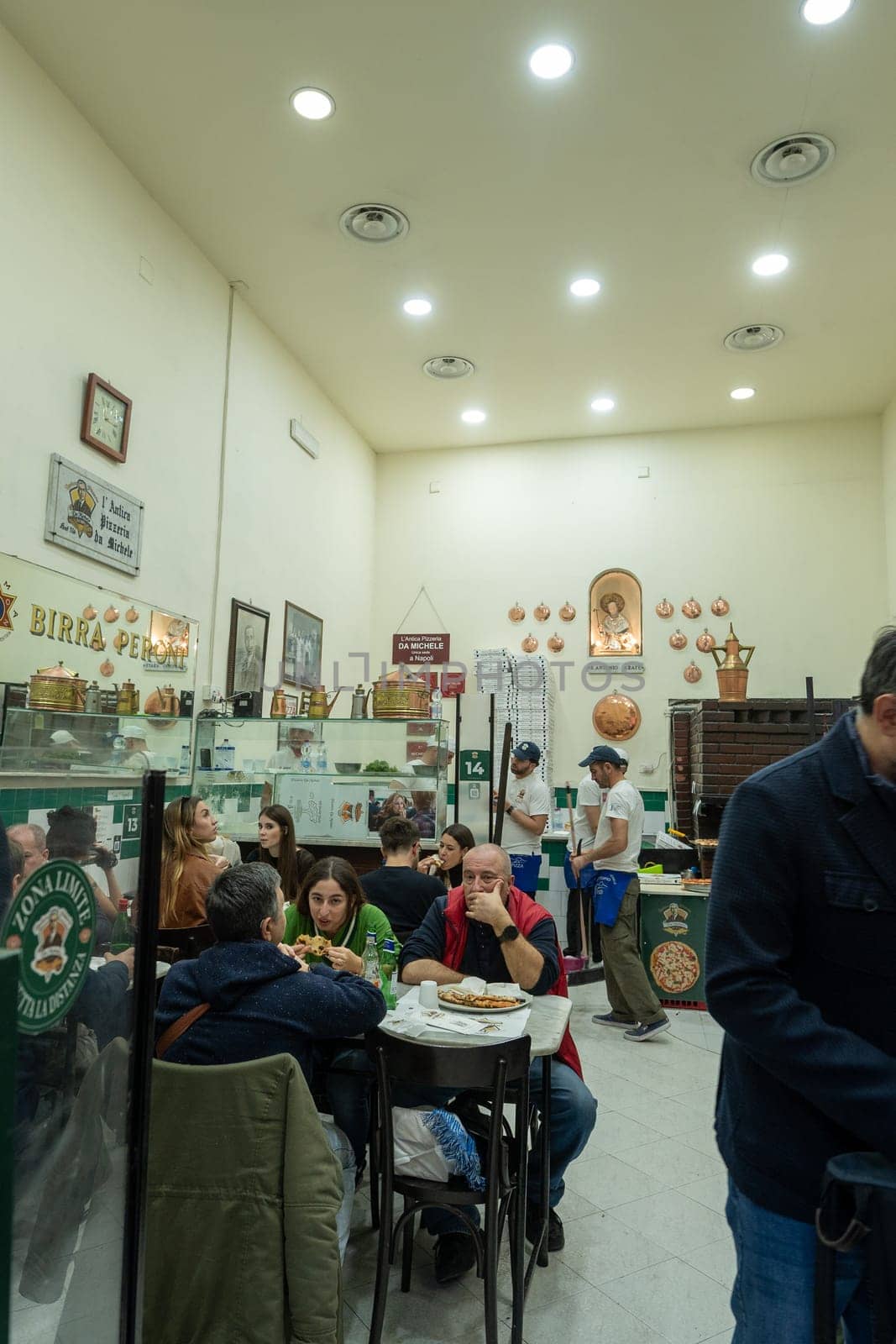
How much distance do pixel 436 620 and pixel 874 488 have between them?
14.7ft

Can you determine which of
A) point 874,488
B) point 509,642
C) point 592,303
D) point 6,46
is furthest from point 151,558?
point 874,488

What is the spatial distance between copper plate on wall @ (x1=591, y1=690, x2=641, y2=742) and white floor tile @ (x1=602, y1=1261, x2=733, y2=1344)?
6.02 m

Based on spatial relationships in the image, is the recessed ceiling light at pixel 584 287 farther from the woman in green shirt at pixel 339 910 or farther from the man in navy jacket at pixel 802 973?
the man in navy jacket at pixel 802 973

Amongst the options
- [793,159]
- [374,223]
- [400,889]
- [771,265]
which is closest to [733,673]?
[771,265]

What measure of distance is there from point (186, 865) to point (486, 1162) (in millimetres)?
2024

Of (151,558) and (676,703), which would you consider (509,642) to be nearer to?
(676,703)

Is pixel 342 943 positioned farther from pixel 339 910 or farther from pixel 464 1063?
pixel 464 1063

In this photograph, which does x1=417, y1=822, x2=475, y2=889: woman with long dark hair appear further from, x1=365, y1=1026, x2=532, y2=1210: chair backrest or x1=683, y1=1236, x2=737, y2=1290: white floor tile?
x1=365, y1=1026, x2=532, y2=1210: chair backrest

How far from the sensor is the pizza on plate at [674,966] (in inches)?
229

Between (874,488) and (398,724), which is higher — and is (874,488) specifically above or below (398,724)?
above

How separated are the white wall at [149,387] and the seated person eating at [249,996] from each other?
2.78 m

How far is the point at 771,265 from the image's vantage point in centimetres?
613

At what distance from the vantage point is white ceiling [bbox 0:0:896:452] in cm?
428

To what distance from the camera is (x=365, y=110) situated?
4777mm
